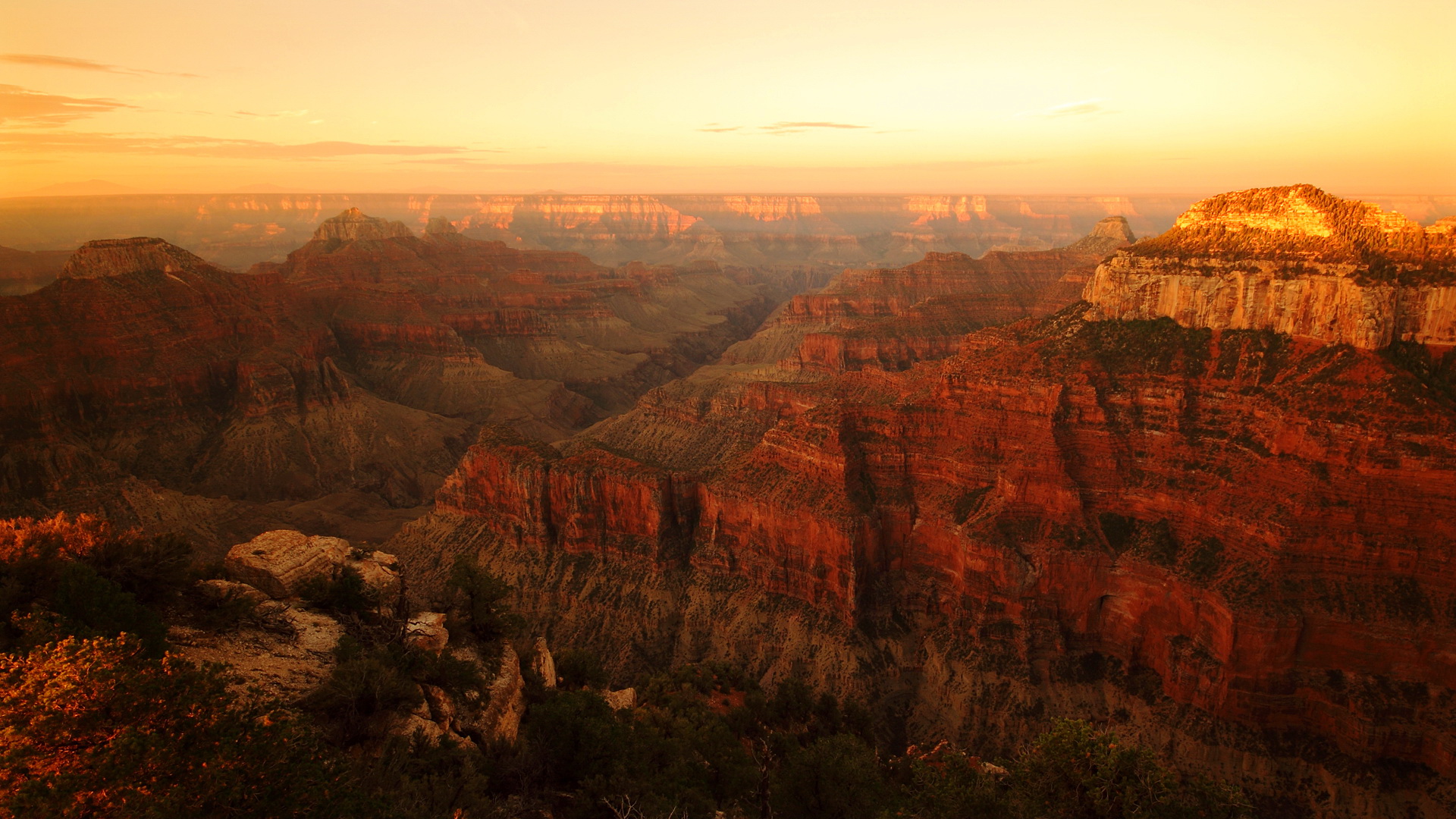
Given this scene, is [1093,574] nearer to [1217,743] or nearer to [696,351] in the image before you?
[1217,743]

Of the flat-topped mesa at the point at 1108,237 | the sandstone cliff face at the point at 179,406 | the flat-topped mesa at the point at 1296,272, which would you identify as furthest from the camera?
the flat-topped mesa at the point at 1108,237

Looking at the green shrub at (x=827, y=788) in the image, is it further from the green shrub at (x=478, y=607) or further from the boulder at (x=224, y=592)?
the boulder at (x=224, y=592)

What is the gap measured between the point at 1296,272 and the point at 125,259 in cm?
12452

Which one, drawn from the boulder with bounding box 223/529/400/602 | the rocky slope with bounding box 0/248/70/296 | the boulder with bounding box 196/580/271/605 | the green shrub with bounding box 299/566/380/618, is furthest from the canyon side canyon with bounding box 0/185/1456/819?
the rocky slope with bounding box 0/248/70/296

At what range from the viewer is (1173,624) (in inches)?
1623

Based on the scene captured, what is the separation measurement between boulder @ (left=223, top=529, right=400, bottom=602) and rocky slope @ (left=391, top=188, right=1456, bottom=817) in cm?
2401

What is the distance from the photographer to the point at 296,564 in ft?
96.9

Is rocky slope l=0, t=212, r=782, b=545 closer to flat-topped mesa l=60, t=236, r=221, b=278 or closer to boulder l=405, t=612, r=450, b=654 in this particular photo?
flat-topped mesa l=60, t=236, r=221, b=278

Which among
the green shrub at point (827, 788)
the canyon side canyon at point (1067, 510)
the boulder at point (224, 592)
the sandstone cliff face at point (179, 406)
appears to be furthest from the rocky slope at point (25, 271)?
the green shrub at point (827, 788)

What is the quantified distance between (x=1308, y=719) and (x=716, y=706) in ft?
96.3

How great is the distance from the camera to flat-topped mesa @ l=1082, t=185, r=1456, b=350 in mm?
40156

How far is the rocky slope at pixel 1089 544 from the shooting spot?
3572 centimetres

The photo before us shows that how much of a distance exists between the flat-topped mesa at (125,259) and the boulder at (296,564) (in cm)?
8700

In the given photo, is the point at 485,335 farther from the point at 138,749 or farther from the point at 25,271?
the point at 138,749
